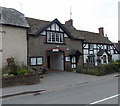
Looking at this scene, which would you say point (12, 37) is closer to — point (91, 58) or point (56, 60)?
point (56, 60)

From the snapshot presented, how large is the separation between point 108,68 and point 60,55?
7.85 meters

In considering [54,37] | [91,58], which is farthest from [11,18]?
[91,58]

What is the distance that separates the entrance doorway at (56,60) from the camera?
1995 cm

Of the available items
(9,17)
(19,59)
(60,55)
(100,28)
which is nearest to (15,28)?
(9,17)

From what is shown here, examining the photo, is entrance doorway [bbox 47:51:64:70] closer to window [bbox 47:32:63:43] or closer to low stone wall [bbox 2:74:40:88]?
window [bbox 47:32:63:43]

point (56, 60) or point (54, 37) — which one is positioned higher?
point (54, 37)

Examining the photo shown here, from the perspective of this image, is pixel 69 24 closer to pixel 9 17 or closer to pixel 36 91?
pixel 9 17

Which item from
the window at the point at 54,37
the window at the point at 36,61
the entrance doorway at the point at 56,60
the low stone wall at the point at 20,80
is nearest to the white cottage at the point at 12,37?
the window at the point at 36,61

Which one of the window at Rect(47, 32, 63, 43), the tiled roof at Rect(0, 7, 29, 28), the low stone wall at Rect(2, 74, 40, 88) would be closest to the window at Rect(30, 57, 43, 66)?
the window at Rect(47, 32, 63, 43)

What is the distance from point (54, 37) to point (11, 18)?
675 centimetres

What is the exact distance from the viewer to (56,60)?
21266mm

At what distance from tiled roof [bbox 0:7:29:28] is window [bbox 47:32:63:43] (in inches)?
157

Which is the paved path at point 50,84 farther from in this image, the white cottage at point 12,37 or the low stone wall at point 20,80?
the white cottage at point 12,37

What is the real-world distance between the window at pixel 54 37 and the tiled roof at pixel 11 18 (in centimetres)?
399
